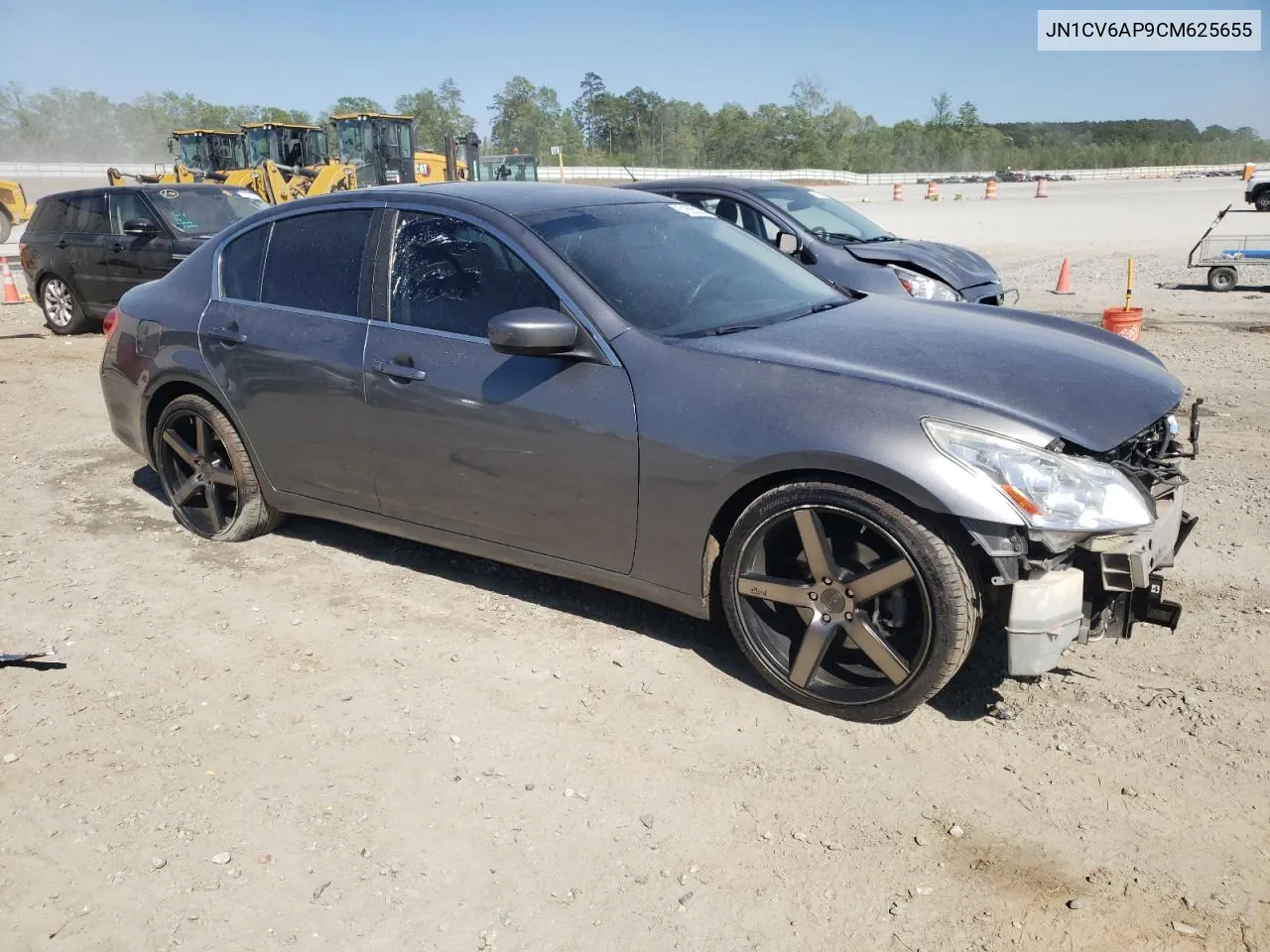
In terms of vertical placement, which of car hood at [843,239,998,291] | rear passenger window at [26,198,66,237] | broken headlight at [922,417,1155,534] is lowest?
broken headlight at [922,417,1155,534]

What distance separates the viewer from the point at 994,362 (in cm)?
340

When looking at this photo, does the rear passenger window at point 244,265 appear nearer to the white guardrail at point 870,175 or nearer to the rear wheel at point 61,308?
the rear wheel at point 61,308

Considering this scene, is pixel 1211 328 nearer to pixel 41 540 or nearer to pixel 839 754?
pixel 839 754

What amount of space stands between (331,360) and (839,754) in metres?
2.59

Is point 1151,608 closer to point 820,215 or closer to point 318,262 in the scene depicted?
point 318,262

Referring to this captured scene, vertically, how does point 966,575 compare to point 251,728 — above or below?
above

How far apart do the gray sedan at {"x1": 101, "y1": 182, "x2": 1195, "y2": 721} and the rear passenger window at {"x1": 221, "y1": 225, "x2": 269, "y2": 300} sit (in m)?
0.01

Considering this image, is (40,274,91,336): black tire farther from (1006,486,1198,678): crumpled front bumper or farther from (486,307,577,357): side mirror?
(1006,486,1198,678): crumpled front bumper

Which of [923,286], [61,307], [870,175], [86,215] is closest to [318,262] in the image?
[923,286]

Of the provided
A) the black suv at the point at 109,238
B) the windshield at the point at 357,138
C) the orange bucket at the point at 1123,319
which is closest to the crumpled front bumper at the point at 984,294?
the orange bucket at the point at 1123,319

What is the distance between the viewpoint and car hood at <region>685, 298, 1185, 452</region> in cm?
312

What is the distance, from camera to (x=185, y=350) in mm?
4887

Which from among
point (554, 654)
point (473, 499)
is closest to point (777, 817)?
point (554, 654)

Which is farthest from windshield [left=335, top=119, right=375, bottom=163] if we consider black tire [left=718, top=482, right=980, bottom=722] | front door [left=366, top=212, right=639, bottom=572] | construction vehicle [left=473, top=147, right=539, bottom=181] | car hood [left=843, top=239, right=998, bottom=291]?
black tire [left=718, top=482, right=980, bottom=722]
